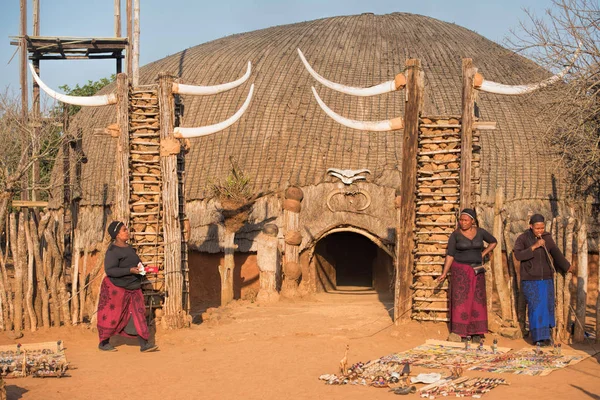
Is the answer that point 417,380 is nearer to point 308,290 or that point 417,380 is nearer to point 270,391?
point 270,391

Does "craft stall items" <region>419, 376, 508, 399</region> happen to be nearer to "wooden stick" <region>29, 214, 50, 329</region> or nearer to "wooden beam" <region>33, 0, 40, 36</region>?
"wooden stick" <region>29, 214, 50, 329</region>

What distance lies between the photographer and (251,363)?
787 centimetres

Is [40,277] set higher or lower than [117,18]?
lower

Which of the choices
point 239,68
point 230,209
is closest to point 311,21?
point 239,68

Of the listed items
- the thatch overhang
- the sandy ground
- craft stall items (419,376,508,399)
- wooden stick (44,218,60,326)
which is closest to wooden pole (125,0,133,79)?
the thatch overhang

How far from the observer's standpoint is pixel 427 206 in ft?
32.4

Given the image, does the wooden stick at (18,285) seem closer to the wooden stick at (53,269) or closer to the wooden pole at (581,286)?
the wooden stick at (53,269)

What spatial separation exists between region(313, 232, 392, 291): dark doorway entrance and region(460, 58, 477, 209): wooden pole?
6.01 metres

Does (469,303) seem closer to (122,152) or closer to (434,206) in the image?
(434,206)

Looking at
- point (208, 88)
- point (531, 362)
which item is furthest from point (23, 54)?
point (531, 362)

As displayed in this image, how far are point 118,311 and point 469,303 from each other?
12.6 feet

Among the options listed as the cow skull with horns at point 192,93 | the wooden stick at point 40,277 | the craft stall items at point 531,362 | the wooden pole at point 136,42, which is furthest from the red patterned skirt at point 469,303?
the wooden pole at point 136,42

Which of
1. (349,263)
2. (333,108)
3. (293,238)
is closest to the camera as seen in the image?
(293,238)

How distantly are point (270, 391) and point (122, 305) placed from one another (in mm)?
2684
